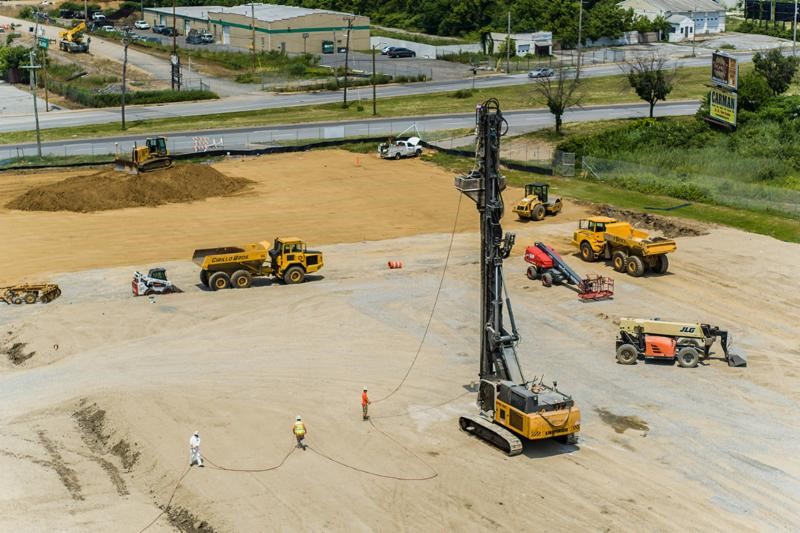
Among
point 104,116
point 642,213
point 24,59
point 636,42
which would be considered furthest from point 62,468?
point 636,42

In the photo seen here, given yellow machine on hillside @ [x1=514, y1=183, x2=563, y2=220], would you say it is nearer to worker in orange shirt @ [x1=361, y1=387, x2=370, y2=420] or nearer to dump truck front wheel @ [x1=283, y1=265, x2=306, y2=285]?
dump truck front wheel @ [x1=283, y1=265, x2=306, y2=285]

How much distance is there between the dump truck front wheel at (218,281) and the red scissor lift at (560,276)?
1524cm

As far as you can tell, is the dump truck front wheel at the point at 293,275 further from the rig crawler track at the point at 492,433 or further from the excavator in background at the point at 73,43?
the excavator in background at the point at 73,43

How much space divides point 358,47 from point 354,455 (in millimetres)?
128442

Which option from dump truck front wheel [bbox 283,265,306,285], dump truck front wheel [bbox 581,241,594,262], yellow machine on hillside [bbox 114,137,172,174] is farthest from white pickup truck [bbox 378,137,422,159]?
dump truck front wheel [bbox 283,265,306,285]

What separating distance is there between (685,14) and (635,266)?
399ft

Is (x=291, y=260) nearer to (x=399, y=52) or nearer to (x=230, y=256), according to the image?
(x=230, y=256)

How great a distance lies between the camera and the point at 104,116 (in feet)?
378

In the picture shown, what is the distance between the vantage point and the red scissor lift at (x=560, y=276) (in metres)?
52.6

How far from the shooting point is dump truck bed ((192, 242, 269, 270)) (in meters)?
54.2

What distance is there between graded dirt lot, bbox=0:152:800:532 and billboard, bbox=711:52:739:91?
30.1m

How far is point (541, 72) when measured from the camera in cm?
13175

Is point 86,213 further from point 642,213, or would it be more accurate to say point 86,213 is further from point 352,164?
point 642,213

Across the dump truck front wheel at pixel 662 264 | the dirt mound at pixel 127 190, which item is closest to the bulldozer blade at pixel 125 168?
the dirt mound at pixel 127 190
